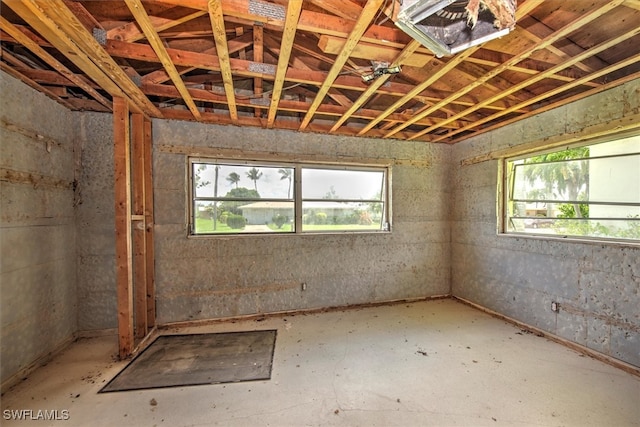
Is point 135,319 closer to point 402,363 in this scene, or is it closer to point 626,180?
point 402,363

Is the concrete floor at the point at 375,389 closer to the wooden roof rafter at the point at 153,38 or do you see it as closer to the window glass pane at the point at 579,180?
the window glass pane at the point at 579,180

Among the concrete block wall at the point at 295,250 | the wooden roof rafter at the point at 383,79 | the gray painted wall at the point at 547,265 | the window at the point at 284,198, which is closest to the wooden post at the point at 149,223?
the concrete block wall at the point at 295,250

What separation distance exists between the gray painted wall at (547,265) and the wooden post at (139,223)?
14.1ft

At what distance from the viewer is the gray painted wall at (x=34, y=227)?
203 cm

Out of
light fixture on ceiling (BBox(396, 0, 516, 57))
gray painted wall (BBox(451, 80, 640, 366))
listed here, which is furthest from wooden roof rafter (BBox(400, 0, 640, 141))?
gray painted wall (BBox(451, 80, 640, 366))

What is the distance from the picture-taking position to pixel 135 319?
2941 millimetres

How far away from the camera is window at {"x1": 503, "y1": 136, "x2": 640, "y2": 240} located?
2.33 metres

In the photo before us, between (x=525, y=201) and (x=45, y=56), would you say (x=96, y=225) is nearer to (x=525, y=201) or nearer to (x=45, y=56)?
(x=45, y=56)

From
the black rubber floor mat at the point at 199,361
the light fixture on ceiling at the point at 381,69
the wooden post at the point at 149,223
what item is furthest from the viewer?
the wooden post at the point at 149,223

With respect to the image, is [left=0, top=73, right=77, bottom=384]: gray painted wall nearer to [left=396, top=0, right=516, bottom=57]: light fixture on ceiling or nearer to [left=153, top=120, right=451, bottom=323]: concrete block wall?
[left=153, top=120, right=451, bottom=323]: concrete block wall

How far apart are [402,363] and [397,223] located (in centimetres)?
206

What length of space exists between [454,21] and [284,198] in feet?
8.63

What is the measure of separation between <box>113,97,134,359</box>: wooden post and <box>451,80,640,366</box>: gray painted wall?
4.28 metres

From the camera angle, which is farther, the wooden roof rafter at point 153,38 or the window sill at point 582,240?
the window sill at point 582,240
